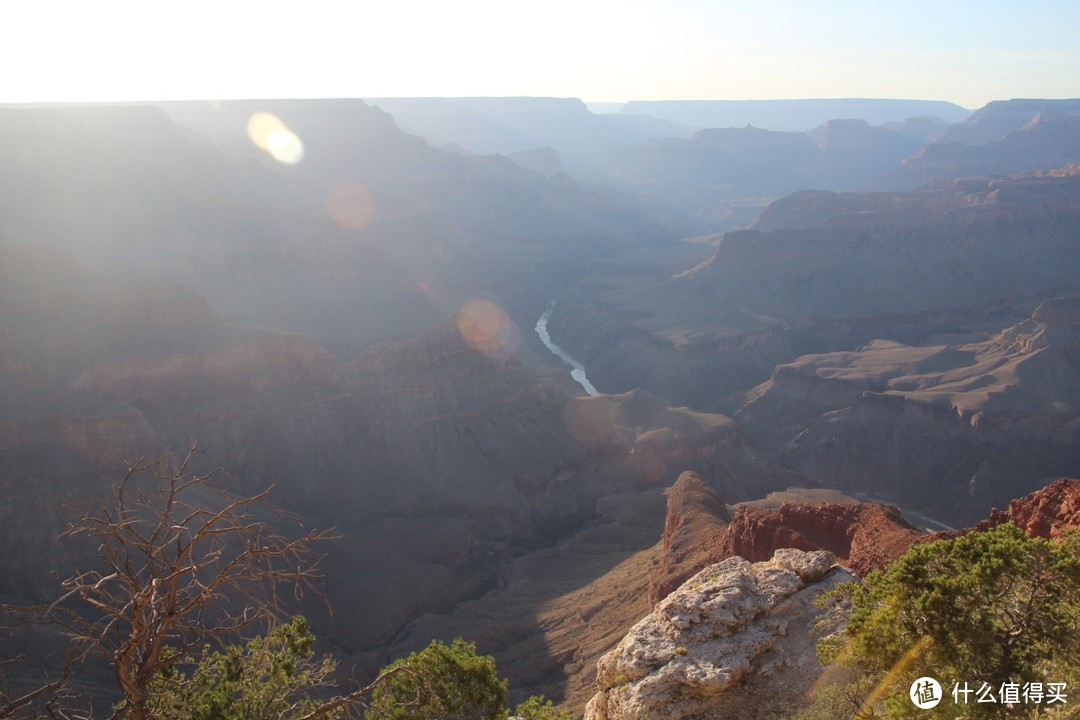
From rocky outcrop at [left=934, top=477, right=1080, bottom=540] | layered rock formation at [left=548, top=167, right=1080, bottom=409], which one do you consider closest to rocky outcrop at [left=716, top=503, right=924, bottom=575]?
rocky outcrop at [left=934, top=477, right=1080, bottom=540]

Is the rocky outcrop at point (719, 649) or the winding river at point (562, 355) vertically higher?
the rocky outcrop at point (719, 649)

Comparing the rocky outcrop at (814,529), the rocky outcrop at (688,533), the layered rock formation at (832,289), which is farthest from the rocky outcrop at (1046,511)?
the layered rock formation at (832,289)

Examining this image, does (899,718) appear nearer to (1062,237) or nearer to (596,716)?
(596,716)

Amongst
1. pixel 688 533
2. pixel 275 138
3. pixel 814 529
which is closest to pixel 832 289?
pixel 688 533

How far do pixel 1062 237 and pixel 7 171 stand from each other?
15746 cm

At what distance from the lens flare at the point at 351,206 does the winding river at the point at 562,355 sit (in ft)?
111

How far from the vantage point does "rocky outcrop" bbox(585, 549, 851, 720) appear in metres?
16.6

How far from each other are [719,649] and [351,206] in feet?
460

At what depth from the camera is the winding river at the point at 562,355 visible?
372 ft

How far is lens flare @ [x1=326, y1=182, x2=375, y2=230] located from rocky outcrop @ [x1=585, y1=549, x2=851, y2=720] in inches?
4810

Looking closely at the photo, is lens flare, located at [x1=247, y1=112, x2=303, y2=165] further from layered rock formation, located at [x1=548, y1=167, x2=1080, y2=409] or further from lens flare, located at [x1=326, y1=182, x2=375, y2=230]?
layered rock formation, located at [x1=548, y1=167, x2=1080, y2=409]

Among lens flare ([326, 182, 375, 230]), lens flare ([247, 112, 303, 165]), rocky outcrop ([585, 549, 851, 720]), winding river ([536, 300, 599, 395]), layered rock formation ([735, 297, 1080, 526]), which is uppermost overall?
lens flare ([247, 112, 303, 165])

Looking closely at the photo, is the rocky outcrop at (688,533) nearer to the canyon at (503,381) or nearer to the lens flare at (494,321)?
the canyon at (503,381)

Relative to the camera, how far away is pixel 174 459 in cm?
5609
